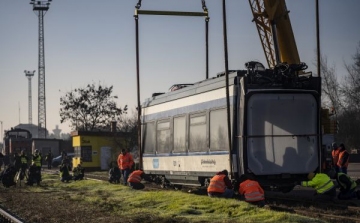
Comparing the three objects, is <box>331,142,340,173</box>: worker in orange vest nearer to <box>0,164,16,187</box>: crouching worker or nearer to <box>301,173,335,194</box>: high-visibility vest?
<box>301,173,335,194</box>: high-visibility vest

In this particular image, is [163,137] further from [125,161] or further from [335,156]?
[335,156]

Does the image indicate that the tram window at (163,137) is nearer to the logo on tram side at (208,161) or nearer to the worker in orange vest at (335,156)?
the logo on tram side at (208,161)

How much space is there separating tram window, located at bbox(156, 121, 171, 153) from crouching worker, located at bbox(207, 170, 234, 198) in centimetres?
453

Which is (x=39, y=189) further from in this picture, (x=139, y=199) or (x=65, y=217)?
(x=65, y=217)

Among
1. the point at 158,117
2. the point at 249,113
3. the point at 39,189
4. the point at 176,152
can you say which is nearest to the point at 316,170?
the point at 249,113

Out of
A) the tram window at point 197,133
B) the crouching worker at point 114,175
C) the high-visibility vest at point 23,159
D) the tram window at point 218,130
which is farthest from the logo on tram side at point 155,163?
the high-visibility vest at point 23,159

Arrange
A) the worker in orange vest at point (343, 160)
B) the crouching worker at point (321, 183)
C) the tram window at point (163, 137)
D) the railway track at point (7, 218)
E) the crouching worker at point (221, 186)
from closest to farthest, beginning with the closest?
1. the railway track at point (7, 218)
2. the crouching worker at point (221, 186)
3. the crouching worker at point (321, 183)
4. the tram window at point (163, 137)
5. the worker in orange vest at point (343, 160)

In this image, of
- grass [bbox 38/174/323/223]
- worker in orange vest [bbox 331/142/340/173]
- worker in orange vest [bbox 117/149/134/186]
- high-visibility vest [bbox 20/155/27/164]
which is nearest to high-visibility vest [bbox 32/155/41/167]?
high-visibility vest [bbox 20/155/27/164]

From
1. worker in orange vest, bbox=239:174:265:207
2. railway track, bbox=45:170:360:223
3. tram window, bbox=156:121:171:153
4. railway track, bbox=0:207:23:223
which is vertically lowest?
railway track, bbox=0:207:23:223

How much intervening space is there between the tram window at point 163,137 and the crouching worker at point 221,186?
4.53 meters

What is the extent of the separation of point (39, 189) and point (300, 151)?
41.3 ft

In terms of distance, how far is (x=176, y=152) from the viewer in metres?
20.6

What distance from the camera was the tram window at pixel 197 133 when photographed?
61.3 ft

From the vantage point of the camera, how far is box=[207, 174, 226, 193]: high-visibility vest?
651 inches
